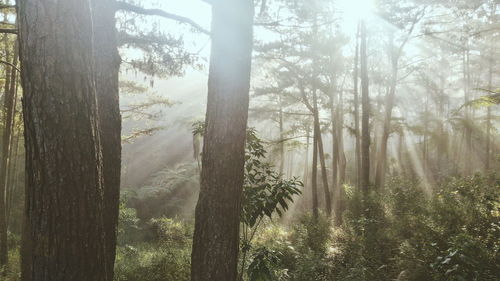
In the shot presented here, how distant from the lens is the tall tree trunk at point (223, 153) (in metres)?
3.45

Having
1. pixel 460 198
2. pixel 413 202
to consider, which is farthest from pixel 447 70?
pixel 460 198

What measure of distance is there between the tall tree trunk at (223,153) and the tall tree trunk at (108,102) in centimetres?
110

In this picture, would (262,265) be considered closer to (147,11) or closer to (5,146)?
(147,11)

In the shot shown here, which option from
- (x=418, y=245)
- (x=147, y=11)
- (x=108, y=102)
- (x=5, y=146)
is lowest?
(x=418, y=245)

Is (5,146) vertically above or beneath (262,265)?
above

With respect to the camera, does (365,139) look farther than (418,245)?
Yes

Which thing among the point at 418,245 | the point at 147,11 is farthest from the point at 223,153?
the point at 418,245

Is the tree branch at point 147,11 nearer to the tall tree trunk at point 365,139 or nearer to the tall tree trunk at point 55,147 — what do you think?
the tall tree trunk at point 55,147

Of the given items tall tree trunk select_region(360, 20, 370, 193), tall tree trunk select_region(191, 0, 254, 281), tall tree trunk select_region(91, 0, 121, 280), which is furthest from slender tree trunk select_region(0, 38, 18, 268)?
tall tree trunk select_region(360, 20, 370, 193)

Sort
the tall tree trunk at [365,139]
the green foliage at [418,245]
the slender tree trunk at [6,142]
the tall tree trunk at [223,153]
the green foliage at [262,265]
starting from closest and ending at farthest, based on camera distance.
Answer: the tall tree trunk at [223,153] → the green foliage at [262,265] → the green foliage at [418,245] → the slender tree trunk at [6,142] → the tall tree trunk at [365,139]

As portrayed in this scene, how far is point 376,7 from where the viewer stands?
40.8 ft

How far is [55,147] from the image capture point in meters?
2.03

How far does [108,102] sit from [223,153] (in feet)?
5.23

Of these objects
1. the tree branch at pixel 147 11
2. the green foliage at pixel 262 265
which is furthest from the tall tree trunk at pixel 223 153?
the green foliage at pixel 262 265
